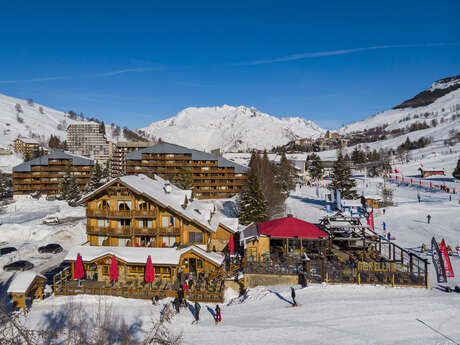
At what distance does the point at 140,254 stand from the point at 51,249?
18.9m

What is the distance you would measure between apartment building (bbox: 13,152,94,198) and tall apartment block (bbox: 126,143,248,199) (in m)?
14.8

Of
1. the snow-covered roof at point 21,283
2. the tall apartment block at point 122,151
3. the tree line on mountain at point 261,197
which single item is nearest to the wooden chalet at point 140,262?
the snow-covered roof at point 21,283

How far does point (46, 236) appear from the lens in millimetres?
42062

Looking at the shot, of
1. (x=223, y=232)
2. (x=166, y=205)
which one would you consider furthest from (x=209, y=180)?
(x=166, y=205)

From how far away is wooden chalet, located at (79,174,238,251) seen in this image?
27.0m

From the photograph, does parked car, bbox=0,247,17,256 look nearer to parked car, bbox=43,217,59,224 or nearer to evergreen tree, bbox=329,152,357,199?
parked car, bbox=43,217,59,224

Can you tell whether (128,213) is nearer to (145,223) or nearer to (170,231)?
(145,223)

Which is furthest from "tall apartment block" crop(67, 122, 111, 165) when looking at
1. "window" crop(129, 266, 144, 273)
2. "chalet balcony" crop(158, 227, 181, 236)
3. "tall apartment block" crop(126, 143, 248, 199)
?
Answer: "window" crop(129, 266, 144, 273)

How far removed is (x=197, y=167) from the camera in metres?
77.4

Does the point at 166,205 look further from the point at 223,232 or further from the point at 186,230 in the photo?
the point at 223,232

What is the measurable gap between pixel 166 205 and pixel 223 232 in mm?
8009

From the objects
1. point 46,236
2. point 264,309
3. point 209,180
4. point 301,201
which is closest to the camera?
point 264,309

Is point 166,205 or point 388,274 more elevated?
point 166,205

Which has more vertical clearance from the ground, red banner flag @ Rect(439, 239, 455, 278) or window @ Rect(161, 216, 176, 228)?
window @ Rect(161, 216, 176, 228)
